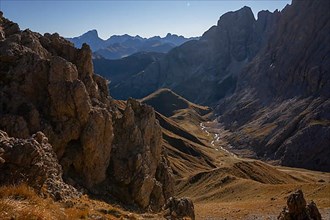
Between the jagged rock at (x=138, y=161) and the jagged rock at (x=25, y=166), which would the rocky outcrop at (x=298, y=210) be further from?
the jagged rock at (x=25, y=166)

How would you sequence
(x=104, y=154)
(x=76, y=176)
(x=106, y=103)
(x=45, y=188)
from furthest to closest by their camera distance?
(x=106, y=103), (x=104, y=154), (x=76, y=176), (x=45, y=188)

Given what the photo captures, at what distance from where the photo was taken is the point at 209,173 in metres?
110

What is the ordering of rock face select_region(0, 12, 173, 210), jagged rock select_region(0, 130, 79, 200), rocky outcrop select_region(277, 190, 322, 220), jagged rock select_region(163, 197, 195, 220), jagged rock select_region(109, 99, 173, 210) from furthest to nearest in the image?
1. jagged rock select_region(109, 99, 173, 210)
2. rock face select_region(0, 12, 173, 210)
3. jagged rock select_region(163, 197, 195, 220)
4. rocky outcrop select_region(277, 190, 322, 220)
5. jagged rock select_region(0, 130, 79, 200)

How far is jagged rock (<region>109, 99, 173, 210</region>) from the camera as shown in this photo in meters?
48.1

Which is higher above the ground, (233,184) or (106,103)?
(106,103)

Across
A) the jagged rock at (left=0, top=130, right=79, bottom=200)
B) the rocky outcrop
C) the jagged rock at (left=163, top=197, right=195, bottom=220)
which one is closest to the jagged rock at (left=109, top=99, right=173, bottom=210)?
the jagged rock at (left=163, top=197, right=195, bottom=220)

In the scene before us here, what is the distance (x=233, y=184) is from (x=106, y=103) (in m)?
49.2

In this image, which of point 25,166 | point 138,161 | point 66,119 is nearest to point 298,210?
point 138,161

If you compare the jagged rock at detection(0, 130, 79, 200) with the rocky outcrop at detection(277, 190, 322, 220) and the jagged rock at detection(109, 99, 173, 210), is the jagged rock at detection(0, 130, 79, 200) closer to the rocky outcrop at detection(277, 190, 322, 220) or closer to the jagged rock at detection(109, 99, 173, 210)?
the rocky outcrop at detection(277, 190, 322, 220)

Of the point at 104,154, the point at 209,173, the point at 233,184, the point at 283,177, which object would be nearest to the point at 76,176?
the point at 104,154

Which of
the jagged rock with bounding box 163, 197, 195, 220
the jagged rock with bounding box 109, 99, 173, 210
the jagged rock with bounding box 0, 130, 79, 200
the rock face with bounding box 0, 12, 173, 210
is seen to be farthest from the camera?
the jagged rock with bounding box 109, 99, 173, 210

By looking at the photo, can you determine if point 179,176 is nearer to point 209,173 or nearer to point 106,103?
point 209,173

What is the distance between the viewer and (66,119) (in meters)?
44.3

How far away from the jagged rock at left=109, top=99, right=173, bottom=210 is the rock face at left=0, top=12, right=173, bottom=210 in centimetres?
13
